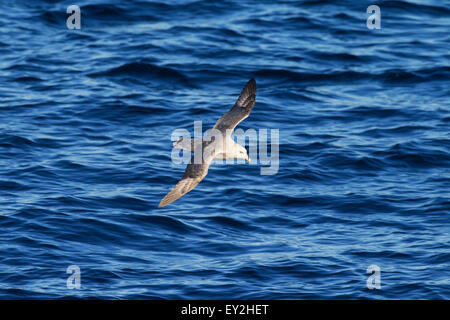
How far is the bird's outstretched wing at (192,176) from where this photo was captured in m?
10.9

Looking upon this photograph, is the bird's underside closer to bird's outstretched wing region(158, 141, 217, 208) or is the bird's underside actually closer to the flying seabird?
the flying seabird

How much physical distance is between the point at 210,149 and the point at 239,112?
139 cm

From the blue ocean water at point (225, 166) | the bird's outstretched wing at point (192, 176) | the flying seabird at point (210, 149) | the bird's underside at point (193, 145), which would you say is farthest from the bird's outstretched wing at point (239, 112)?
the blue ocean water at point (225, 166)

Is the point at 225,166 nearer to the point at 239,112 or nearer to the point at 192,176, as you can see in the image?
the point at 239,112

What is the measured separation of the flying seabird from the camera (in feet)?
36.4

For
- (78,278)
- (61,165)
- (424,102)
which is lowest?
(78,278)

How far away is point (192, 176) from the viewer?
1133 cm

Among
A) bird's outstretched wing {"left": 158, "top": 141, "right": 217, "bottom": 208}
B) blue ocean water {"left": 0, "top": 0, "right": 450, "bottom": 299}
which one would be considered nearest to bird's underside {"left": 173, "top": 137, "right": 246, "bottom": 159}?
bird's outstretched wing {"left": 158, "top": 141, "right": 217, "bottom": 208}

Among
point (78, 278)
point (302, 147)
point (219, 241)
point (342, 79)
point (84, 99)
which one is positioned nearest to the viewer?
point (78, 278)

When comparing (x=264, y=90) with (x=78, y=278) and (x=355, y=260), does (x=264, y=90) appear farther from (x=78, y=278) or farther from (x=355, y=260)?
(x=78, y=278)

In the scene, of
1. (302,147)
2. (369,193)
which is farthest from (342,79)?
(369,193)

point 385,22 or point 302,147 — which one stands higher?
point 385,22

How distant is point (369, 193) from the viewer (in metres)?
14.8

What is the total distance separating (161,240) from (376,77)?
8.36 m
